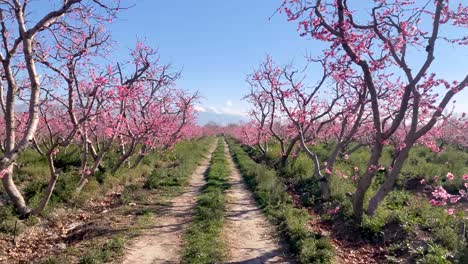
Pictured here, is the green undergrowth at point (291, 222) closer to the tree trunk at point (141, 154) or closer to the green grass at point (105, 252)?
the green grass at point (105, 252)

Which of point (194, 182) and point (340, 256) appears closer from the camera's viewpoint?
point (340, 256)

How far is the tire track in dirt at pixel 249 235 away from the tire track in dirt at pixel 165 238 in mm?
1104

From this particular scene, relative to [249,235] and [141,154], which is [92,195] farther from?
[141,154]

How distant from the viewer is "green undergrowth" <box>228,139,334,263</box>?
756cm

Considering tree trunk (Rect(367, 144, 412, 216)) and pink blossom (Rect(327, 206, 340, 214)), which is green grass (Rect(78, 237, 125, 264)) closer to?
pink blossom (Rect(327, 206, 340, 214))

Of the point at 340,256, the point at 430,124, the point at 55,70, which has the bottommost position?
the point at 340,256

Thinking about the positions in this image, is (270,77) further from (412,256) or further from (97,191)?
(412,256)

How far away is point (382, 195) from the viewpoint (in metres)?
9.35

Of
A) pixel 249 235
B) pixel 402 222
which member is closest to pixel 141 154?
pixel 249 235

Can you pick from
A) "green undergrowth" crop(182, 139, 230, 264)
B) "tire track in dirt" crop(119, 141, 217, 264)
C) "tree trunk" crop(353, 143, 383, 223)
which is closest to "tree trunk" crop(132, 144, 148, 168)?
"green undergrowth" crop(182, 139, 230, 264)

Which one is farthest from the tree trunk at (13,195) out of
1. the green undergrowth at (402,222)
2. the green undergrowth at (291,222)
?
the green undergrowth at (402,222)

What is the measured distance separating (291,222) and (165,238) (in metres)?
3.08

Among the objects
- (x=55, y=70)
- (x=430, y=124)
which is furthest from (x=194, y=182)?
(x=430, y=124)

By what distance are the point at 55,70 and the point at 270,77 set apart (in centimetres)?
1009
